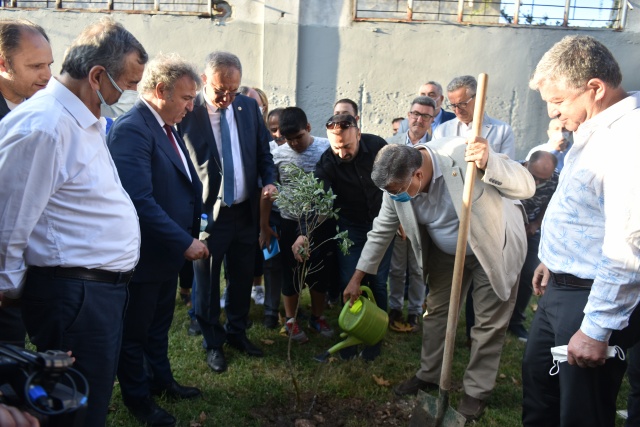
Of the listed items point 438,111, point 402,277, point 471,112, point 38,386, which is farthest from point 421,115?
point 38,386

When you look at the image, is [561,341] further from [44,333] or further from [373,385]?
[44,333]

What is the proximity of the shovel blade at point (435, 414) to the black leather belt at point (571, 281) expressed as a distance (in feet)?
4.12

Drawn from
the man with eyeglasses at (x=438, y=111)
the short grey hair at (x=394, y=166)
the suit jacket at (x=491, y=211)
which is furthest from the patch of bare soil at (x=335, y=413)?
the man with eyeglasses at (x=438, y=111)

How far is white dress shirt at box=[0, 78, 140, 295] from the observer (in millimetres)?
2166

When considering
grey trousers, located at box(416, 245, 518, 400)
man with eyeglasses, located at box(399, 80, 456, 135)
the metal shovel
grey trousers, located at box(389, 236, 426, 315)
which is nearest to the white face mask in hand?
the metal shovel

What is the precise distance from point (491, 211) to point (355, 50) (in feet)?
20.3

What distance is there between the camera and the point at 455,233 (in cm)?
373

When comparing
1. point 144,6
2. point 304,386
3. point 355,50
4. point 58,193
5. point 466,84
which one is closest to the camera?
point 58,193

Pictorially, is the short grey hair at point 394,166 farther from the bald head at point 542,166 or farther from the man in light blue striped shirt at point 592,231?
the bald head at point 542,166

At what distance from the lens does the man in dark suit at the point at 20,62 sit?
3.22 m

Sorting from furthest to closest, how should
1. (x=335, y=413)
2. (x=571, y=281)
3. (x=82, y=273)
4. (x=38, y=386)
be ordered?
1. (x=335, y=413)
2. (x=571, y=281)
3. (x=82, y=273)
4. (x=38, y=386)

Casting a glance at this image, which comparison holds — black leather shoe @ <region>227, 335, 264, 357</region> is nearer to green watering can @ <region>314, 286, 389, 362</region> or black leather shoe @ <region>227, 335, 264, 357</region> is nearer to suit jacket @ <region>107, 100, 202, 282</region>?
green watering can @ <region>314, 286, 389, 362</region>

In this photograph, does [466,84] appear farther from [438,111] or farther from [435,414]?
[435,414]

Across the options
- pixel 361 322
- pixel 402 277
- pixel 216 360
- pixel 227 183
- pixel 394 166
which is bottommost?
pixel 216 360
